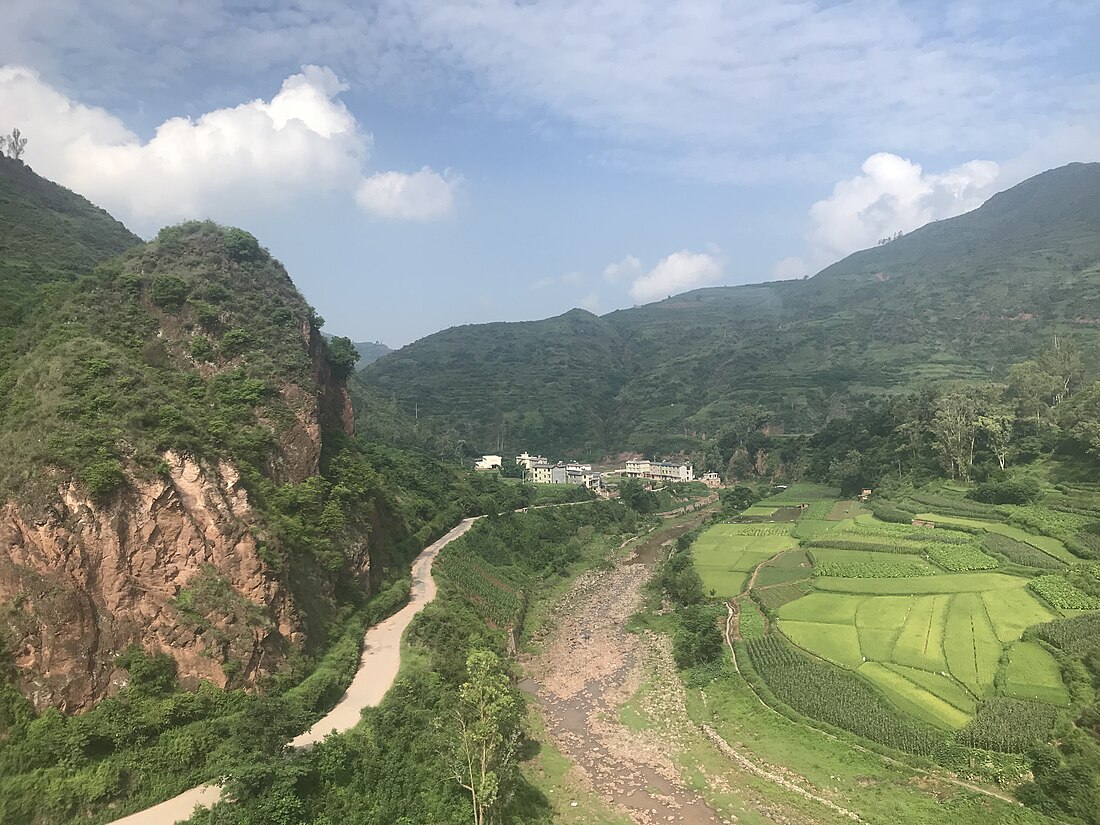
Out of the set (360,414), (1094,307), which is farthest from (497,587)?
(1094,307)

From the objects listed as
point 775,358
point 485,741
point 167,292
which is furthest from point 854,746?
point 775,358

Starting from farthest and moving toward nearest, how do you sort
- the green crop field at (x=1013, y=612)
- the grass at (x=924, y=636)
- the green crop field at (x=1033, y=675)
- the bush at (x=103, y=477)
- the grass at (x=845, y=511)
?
the grass at (x=845, y=511)
the green crop field at (x=1013, y=612)
the grass at (x=924, y=636)
the green crop field at (x=1033, y=675)
the bush at (x=103, y=477)

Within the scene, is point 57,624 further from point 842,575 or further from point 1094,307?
point 1094,307

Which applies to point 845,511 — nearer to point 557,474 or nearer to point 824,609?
point 824,609

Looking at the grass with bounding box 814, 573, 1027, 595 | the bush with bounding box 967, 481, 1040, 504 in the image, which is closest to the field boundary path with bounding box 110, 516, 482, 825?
the grass with bounding box 814, 573, 1027, 595

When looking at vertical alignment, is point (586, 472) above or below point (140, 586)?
below

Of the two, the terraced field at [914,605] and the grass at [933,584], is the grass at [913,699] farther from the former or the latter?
the grass at [933,584]

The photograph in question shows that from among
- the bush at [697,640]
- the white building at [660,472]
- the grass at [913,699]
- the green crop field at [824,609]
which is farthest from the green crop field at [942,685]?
the white building at [660,472]
